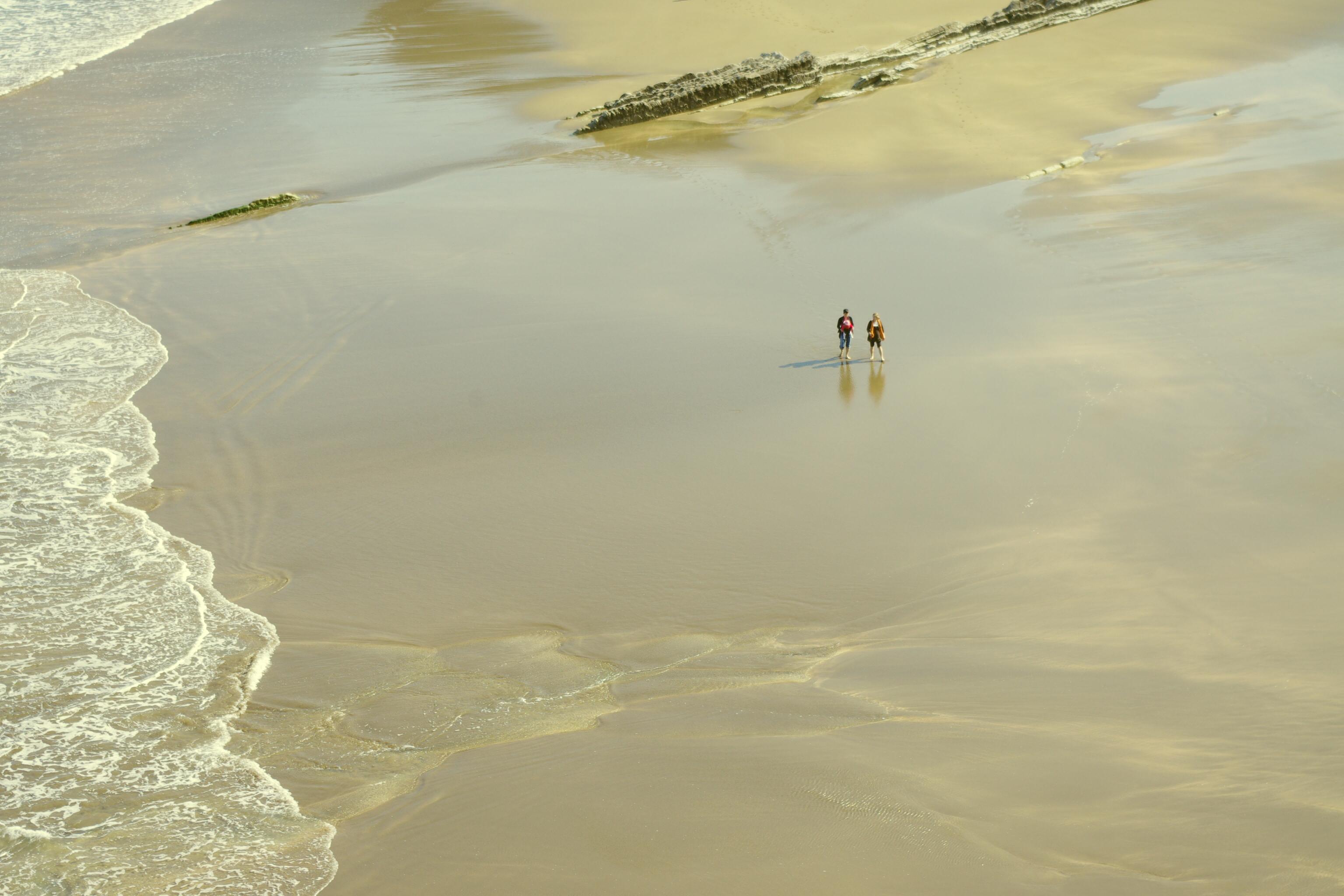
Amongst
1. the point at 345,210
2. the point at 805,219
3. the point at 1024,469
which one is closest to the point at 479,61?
the point at 345,210

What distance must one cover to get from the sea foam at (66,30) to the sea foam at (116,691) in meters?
27.5

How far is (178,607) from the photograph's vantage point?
359 inches

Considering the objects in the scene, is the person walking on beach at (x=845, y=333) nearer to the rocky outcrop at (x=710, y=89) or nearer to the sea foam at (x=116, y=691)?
the sea foam at (x=116, y=691)

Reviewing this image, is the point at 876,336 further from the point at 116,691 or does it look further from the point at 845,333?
the point at 116,691

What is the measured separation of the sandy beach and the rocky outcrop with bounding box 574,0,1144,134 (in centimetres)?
285

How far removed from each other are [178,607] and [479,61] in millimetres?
28813

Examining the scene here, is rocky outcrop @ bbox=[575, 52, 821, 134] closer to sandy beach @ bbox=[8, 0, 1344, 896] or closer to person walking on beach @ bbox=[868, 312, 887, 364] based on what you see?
sandy beach @ bbox=[8, 0, 1344, 896]

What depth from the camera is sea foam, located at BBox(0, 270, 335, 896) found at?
6.37 metres

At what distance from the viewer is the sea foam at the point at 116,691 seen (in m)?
6.37

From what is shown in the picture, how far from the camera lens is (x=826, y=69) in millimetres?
29047

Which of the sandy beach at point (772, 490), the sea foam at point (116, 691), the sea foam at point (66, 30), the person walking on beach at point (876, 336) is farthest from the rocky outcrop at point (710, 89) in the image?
the sea foam at point (66, 30)

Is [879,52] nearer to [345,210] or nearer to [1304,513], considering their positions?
[345,210]

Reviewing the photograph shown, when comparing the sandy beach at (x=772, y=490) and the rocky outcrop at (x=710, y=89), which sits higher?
the rocky outcrop at (x=710, y=89)

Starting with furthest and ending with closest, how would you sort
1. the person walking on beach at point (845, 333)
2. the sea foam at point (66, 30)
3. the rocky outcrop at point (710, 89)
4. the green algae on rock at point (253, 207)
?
the sea foam at point (66, 30) < the rocky outcrop at point (710, 89) < the green algae on rock at point (253, 207) < the person walking on beach at point (845, 333)
